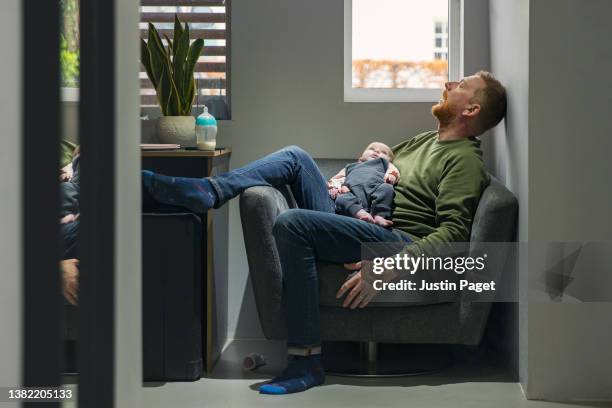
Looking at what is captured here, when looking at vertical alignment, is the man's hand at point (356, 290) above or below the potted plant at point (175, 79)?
below

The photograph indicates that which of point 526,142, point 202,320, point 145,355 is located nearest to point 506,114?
point 526,142

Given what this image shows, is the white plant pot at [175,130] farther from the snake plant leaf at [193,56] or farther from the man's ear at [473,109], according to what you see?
the man's ear at [473,109]

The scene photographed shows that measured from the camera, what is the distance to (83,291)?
4.46ft

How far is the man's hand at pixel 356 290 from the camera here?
10.4ft

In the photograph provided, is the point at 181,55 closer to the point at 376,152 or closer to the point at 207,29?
the point at 207,29

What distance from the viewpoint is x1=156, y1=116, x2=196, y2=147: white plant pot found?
12.0 feet

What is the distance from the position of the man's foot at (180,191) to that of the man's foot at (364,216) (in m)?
0.54

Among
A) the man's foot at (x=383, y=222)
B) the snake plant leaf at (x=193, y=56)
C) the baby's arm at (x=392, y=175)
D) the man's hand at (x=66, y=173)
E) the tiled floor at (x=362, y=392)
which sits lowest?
the tiled floor at (x=362, y=392)

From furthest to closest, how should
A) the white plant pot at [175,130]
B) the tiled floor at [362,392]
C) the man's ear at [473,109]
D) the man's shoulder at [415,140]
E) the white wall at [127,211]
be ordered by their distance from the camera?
the man's shoulder at [415,140], the white plant pot at [175,130], the man's ear at [473,109], the tiled floor at [362,392], the white wall at [127,211]

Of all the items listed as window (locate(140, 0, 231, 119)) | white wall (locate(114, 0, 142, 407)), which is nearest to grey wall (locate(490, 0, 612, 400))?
window (locate(140, 0, 231, 119))

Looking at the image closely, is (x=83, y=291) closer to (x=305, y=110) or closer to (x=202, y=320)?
(x=202, y=320)
